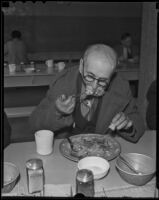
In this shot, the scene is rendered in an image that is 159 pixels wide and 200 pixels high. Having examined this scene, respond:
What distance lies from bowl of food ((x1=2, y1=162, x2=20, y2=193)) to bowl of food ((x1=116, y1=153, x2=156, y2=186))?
53cm

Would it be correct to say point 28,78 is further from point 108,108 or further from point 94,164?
point 94,164

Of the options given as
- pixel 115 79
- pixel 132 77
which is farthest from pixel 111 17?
pixel 115 79

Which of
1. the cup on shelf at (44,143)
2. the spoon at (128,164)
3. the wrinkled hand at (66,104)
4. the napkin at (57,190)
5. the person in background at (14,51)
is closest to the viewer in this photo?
the napkin at (57,190)

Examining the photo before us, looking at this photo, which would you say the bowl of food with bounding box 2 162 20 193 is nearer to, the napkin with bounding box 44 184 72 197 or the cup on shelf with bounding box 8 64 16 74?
the napkin with bounding box 44 184 72 197

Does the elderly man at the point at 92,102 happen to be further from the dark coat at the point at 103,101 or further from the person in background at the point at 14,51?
the person in background at the point at 14,51

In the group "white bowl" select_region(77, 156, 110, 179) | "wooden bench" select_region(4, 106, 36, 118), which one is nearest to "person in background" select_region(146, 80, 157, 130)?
"white bowl" select_region(77, 156, 110, 179)

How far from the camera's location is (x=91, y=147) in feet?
5.80

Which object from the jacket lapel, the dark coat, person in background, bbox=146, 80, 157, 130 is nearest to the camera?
the dark coat

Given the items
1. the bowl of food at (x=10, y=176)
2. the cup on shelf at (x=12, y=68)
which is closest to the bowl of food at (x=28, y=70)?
the cup on shelf at (x=12, y=68)

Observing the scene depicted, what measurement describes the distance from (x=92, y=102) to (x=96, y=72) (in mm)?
365

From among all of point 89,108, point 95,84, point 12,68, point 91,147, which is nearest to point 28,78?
point 12,68

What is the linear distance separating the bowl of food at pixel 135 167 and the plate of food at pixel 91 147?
0.39ft

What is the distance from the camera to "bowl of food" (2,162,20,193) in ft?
4.23

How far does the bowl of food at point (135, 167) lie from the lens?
4.50 feet
